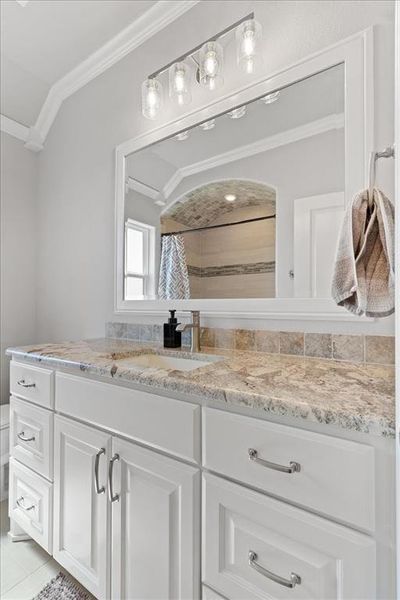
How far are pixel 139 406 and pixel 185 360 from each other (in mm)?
441

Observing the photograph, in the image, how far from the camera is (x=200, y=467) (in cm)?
80

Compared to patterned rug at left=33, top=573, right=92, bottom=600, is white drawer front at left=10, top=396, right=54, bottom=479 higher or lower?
higher

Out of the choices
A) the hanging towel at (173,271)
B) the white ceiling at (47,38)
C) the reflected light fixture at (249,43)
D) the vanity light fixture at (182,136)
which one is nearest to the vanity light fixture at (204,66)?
the reflected light fixture at (249,43)

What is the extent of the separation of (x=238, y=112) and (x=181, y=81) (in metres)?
0.36

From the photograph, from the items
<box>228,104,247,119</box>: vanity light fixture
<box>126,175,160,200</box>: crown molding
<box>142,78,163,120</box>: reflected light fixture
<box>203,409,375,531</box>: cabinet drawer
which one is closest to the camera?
<box>203,409,375,531</box>: cabinet drawer

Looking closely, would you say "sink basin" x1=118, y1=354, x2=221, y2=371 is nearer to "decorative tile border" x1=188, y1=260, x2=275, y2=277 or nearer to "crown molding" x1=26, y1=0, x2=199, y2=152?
"decorative tile border" x1=188, y1=260, x2=275, y2=277

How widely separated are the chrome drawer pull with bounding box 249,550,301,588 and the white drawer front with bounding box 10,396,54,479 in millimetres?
890

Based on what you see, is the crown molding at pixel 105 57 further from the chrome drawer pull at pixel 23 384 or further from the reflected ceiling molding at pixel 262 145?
the chrome drawer pull at pixel 23 384

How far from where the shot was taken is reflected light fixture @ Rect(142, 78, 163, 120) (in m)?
1.57

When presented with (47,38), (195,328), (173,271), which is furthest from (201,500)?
(47,38)

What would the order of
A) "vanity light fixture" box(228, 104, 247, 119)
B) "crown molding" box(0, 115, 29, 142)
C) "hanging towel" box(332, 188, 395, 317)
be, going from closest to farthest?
"hanging towel" box(332, 188, 395, 317) → "vanity light fixture" box(228, 104, 247, 119) → "crown molding" box(0, 115, 29, 142)

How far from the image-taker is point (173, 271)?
5.33 feet

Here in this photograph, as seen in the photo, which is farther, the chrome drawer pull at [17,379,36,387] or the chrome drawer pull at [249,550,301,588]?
the chrome drawer pull at [17,379,36,387]

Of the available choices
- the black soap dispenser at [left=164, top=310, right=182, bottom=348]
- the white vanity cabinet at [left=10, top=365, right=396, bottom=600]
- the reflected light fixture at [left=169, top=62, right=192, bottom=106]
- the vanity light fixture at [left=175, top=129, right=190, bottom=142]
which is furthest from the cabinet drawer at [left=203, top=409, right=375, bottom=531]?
the reflected light fixture at [left=169, top=62, right=192, bottom=106]
